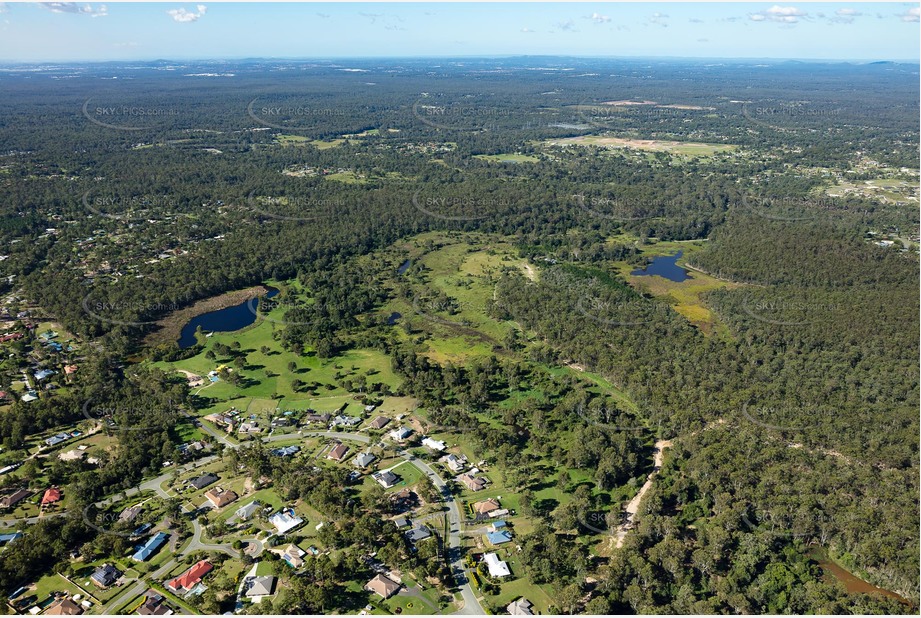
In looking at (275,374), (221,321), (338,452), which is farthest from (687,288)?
(221,321)

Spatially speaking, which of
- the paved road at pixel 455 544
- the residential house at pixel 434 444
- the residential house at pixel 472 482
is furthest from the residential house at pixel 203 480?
the residential house at pixel 472 482

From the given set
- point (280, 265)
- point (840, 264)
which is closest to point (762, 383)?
point (840, 264)

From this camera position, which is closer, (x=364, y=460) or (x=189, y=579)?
(x=189, y=579)

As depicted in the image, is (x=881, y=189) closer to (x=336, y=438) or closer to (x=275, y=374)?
(x=275, y=374)

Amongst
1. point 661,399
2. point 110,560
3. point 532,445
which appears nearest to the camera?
point 110,560

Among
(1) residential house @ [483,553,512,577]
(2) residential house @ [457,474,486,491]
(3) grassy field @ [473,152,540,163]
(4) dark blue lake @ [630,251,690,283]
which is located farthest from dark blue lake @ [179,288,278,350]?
(3) grassy field @ [473,152,540,163]

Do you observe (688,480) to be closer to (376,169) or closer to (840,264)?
(840,264)

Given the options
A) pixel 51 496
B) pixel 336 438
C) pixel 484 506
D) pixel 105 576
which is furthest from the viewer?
pixel 336 438
